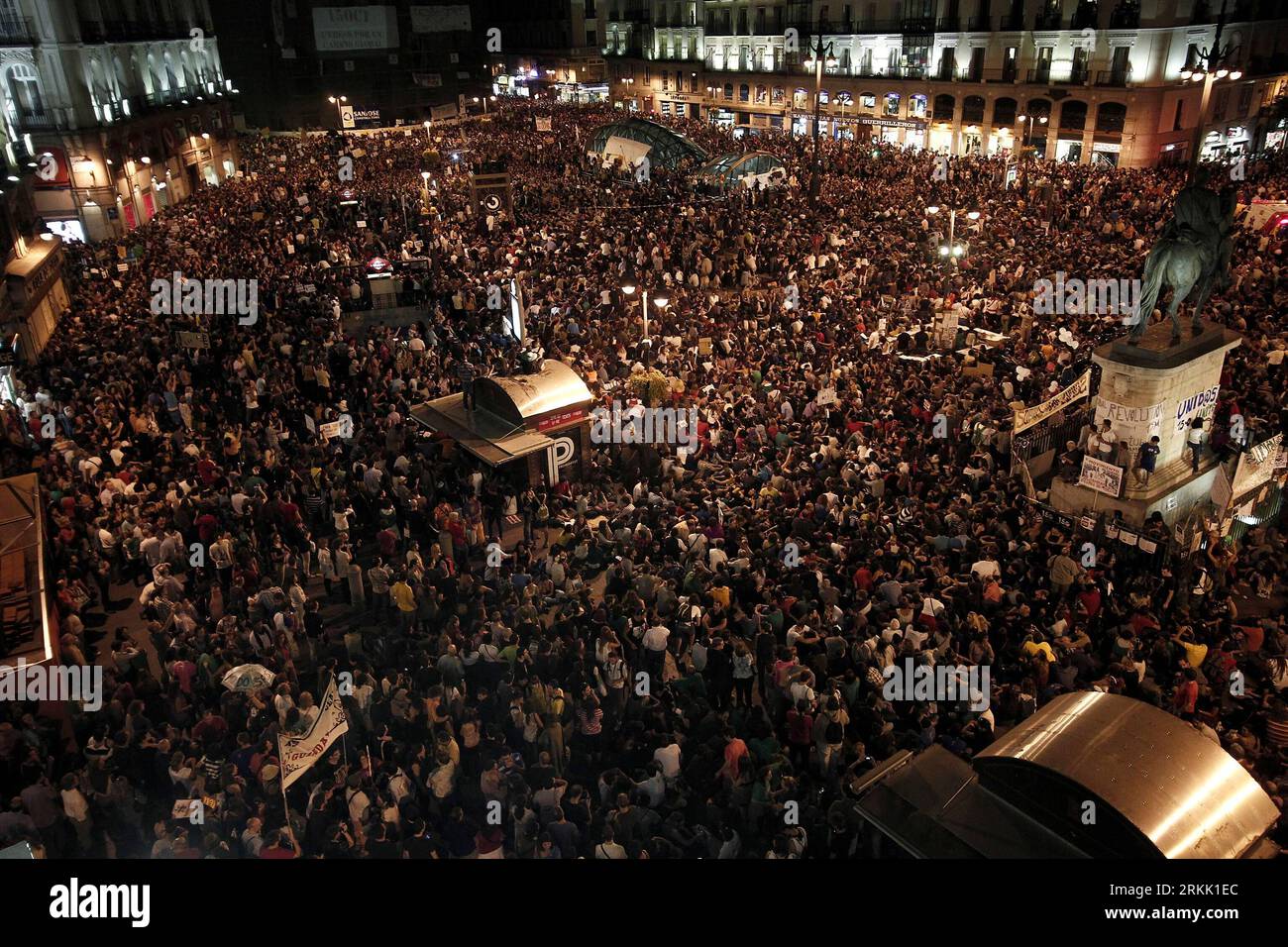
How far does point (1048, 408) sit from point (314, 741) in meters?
13.1

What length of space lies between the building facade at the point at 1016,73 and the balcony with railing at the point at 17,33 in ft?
105

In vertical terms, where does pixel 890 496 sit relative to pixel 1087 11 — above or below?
below

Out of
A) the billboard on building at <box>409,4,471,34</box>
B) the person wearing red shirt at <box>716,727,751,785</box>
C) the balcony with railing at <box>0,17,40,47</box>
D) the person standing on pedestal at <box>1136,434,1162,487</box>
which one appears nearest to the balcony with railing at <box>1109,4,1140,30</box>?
the person standing on pedestal at <box>1136,434,1162,487</box>

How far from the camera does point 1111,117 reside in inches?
1764

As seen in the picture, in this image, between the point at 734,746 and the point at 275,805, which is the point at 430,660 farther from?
the point at 734,746

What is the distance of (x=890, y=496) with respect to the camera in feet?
47.8

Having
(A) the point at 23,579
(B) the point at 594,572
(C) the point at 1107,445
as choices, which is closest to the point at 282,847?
(B) the point at 594,572

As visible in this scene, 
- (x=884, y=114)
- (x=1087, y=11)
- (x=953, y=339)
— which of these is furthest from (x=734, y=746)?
(x=884, y=114)

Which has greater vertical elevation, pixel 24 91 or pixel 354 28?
pixel 354 28

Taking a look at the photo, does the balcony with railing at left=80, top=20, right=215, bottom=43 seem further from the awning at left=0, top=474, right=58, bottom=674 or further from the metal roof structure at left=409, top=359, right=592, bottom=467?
the metal roof structure at left=409, top=359, right=592, bottom=467

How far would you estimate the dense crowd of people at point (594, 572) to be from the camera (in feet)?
30.3

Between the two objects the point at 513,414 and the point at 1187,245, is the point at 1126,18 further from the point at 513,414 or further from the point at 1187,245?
the point at 513,414

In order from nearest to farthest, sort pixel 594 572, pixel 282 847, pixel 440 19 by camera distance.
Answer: pixel 282 847 → pixel 594 572 → pixel 440 19
